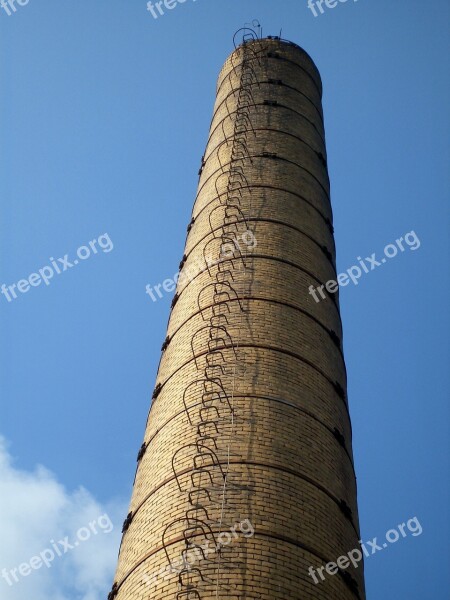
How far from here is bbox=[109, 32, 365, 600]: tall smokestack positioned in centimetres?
675

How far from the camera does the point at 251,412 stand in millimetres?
7930

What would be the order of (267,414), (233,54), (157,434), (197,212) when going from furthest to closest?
(233,54) → (197,212) → (157,434) → (267,414)

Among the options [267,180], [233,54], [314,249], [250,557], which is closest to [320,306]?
[314,249]

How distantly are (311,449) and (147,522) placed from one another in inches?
75.6

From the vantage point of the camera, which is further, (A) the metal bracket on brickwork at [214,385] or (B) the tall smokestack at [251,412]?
(A) the metal bracket on brickwork at [214,385]

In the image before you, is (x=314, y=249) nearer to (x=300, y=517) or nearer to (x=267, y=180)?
(x=267, y=180)

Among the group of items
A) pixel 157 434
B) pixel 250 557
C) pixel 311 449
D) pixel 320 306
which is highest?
pixel 320 306

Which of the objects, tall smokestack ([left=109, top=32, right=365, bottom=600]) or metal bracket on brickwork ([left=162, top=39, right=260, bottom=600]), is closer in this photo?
tall smokestack ([left=109, top=32, right=365, bottom=600])

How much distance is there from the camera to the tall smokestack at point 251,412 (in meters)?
6.75

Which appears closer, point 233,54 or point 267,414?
point 267,414

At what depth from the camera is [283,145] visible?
41.2 ft

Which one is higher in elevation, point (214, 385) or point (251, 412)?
point (214, 385)

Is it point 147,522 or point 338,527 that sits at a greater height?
point 147,522

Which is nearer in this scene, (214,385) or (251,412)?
(251,412)
